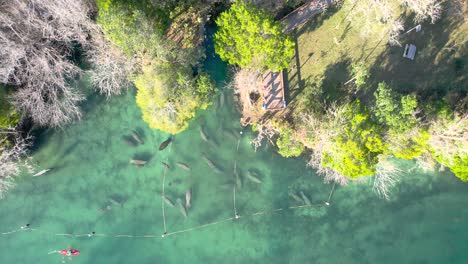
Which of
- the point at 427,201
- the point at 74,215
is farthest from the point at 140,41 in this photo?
the point at 427,201

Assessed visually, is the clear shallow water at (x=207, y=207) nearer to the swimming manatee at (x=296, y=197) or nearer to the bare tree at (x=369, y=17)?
A: the swimming manatee at (x=296, y=197)

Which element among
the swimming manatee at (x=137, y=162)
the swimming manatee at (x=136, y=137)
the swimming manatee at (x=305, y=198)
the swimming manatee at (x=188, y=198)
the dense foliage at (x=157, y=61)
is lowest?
the swimming manatee at (x=305, y=198)

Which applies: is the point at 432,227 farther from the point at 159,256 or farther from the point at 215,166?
the point at 159,256

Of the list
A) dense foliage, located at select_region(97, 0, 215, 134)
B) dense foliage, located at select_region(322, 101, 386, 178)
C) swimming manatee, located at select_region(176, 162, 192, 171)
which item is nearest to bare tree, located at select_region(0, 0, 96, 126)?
dense foliage, located at select_region(97, 0, 215, 134)

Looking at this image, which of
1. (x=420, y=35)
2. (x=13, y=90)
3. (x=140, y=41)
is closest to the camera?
(x=140, y=41)

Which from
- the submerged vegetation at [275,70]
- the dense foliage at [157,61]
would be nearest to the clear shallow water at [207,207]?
the submerged vegetation at [275,70]

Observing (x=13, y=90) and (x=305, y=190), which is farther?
(x=305, y=190)
